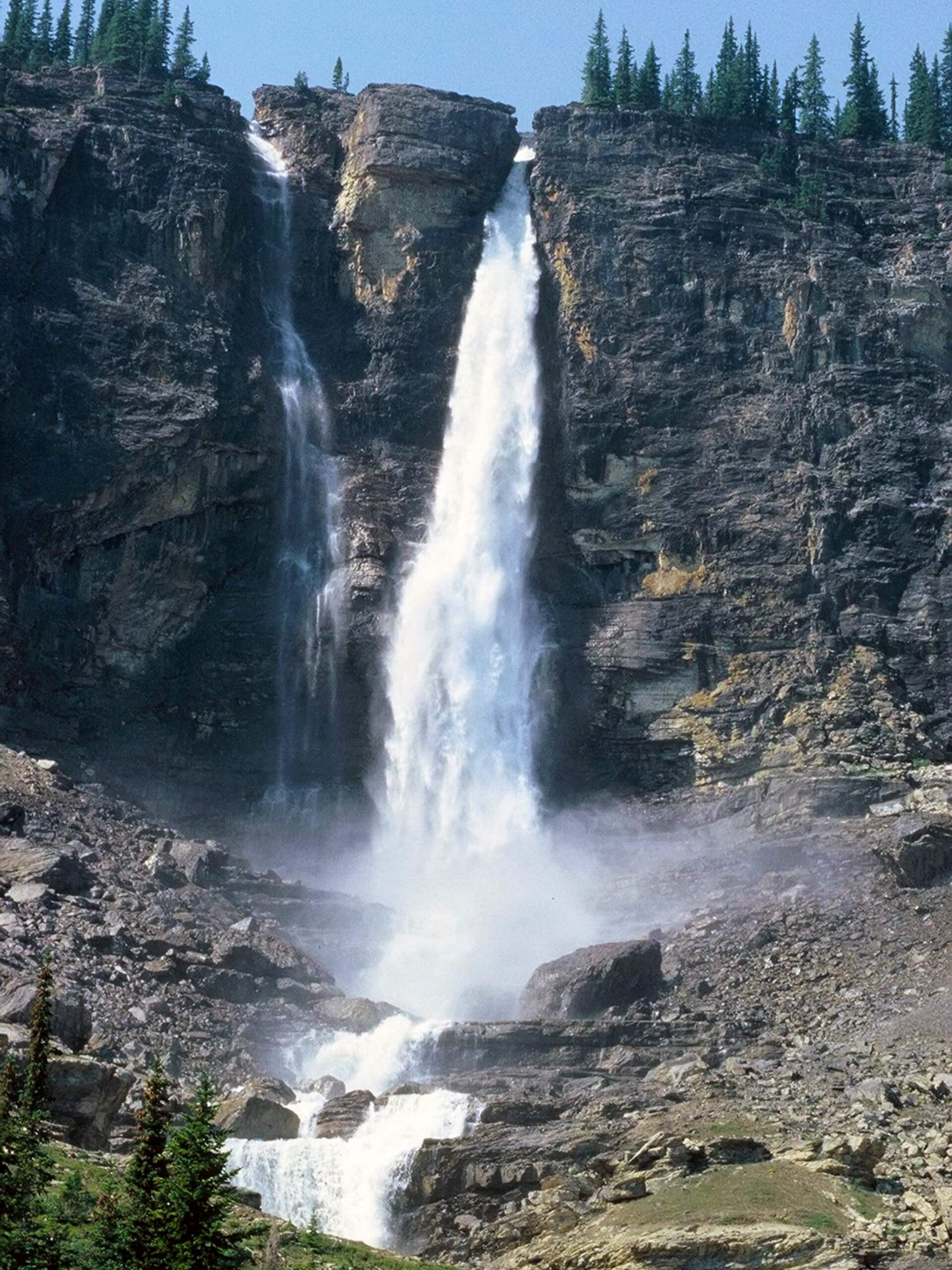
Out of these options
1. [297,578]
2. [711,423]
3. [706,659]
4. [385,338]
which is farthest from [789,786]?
[385,338]

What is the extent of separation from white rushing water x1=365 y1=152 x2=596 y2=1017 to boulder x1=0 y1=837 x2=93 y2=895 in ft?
35.9

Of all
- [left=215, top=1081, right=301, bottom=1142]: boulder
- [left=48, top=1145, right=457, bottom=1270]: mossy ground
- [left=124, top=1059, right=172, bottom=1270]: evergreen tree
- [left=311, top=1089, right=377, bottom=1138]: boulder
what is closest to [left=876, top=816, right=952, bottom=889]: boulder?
[left=311, top=1089, right=377, bottom=1138]: boulder

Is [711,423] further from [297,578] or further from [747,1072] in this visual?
[747,1072]

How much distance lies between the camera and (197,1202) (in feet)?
90.1

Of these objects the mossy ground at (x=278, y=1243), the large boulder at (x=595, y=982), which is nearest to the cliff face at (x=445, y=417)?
the large boulder at (x=595, y=982)

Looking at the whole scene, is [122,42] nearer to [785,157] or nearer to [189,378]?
[189,378]

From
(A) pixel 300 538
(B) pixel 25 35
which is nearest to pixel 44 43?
(B) pixel 25 35

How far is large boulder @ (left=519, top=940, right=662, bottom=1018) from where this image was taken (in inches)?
2098

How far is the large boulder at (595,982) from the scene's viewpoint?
5328 cm

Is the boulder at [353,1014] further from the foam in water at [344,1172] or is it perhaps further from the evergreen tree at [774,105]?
the evergreen tree at [774,105]

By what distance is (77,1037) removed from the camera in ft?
148

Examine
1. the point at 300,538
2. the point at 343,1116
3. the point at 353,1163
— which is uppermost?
the point at 300,538

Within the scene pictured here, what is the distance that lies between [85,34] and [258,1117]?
72.3 metres

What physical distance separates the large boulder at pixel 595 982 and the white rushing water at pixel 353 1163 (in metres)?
7.22
